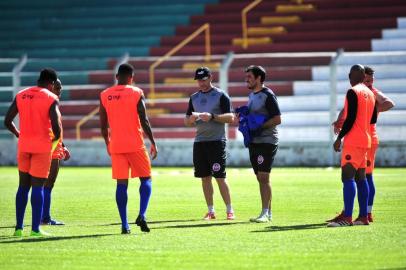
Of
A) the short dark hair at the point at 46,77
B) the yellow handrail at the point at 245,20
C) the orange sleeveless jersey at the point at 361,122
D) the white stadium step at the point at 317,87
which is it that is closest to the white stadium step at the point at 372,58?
the white stadium step at the point at 317,87

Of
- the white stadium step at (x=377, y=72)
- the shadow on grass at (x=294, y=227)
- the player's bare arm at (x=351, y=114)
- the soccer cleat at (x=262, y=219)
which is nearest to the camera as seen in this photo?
the shadow on grass at (x=294, y=227)

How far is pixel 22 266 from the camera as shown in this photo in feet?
34.1

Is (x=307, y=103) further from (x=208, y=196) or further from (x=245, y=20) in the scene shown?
(x=208, y=196)

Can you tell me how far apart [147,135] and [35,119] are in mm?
1342

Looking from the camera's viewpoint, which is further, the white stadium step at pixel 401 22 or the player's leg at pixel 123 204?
the white stadium step at pixel 401 22

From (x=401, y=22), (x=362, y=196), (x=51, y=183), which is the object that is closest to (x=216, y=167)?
(x=51, y=183)

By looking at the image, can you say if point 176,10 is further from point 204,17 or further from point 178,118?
point 178,118

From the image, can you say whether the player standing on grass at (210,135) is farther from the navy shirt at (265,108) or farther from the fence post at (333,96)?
the fence post at (333,96)

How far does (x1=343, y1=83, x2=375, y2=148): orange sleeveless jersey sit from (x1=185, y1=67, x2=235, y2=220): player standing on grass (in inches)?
79.6

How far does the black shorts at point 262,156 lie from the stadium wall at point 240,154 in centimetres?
1401

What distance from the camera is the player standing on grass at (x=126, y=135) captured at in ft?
43.3

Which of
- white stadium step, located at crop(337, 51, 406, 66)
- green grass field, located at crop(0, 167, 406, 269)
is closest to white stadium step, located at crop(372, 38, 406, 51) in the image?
white stadium step, located at crop(337, 51, 406, 66)

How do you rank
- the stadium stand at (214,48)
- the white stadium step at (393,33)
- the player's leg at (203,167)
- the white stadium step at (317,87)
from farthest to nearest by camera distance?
the white stadium step at (393,33) → the white stadium step at (317,87) → the stadium stand at (214,48) → the player's leg at (203,167)

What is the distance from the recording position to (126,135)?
13273 mm
